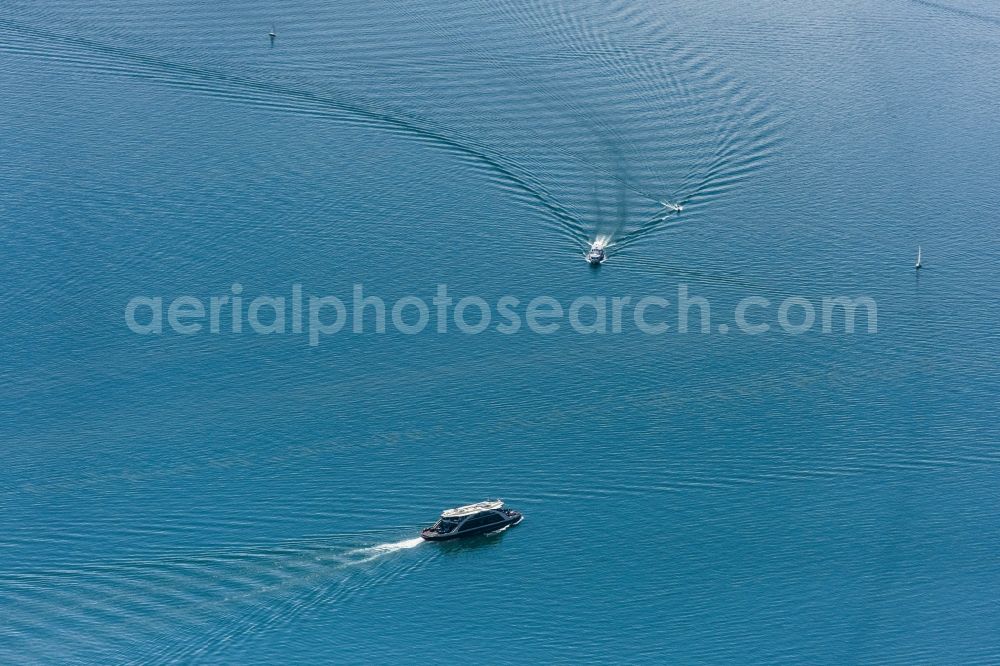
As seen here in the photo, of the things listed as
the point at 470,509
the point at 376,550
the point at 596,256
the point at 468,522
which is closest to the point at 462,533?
the point at 468,522

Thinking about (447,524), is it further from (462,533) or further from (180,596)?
(180,596)

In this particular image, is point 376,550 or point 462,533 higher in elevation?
point 462,533

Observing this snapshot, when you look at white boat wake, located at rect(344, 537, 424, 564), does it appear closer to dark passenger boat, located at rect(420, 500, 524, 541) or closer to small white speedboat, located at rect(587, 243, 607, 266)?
dark passenger boat, located at rect(420, 500, 524, 541)

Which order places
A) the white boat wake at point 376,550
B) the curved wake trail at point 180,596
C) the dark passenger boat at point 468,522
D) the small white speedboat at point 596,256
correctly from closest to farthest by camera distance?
the curved wake trail at point 180,596 → the white boat wake at point 376,550 → the dark passenger boat at point 468,522 → the small white speedboat at point 596,256

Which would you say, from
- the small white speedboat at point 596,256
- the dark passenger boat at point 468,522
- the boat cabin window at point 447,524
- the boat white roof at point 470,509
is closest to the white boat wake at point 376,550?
the dark passenger boat at point 468,522

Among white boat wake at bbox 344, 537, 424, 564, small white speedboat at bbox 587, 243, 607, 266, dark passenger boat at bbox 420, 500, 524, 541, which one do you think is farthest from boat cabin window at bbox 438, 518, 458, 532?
small white speedboat at bbox 587, 243, 607, 266

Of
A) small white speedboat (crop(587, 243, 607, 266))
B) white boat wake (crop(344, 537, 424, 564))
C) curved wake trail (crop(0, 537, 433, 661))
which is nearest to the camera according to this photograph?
curved wake trail (crop(0, 537, 433, 661))

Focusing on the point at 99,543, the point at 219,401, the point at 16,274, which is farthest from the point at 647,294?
the point at 16,274

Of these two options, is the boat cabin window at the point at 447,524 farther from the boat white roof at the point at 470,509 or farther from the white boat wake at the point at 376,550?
the white boat wake at the point at 376,550

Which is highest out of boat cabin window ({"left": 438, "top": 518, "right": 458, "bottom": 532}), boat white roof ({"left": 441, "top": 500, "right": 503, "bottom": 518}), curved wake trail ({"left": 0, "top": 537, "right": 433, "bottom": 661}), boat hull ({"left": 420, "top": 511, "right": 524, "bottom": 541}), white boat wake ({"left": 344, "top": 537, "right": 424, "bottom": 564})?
boat white roof ({"left": 441, "top": 500, "right": 503, "bottom": 518})
